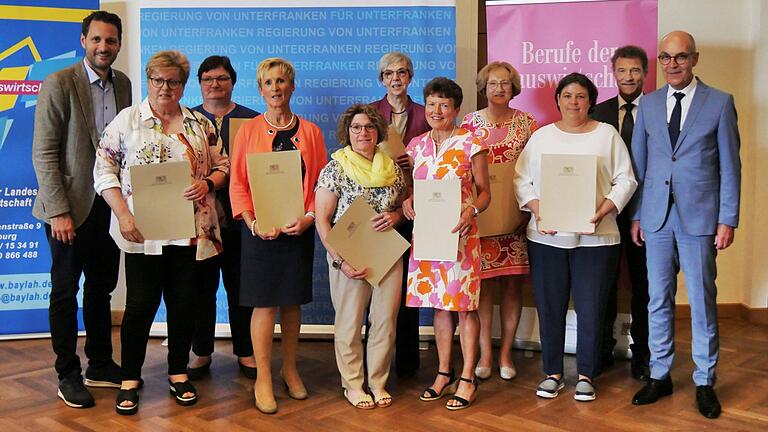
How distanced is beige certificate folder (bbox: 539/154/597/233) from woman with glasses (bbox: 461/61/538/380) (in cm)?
37

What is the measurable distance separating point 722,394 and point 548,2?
234cm

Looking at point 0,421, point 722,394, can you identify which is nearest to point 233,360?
point 0,421

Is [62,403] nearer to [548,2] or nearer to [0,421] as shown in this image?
[0,421]

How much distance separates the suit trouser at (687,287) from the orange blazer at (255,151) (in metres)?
1.57

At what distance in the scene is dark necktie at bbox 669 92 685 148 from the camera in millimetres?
3506

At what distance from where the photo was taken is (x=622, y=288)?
178 inches

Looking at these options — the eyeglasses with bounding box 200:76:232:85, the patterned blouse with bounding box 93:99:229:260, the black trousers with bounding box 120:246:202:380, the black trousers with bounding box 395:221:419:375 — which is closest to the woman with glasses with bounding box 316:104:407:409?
the black trousers with bounding box 395:221:419:375

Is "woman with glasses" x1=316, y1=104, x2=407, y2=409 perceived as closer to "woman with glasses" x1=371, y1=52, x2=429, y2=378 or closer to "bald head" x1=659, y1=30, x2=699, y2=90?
"woman with glasses" x1=371, y1=52, x2=429, y2=378

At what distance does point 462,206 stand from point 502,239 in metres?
0.62

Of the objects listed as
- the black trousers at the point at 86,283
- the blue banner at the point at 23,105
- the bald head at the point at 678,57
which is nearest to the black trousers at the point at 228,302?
the black trousers at the point at 86,283

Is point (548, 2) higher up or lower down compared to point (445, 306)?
higher up

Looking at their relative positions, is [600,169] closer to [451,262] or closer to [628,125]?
[628,125]

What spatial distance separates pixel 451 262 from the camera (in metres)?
3.54

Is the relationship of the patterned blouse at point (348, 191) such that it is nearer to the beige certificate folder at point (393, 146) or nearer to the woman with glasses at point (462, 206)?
the woman with glasses at point (462, 206)
